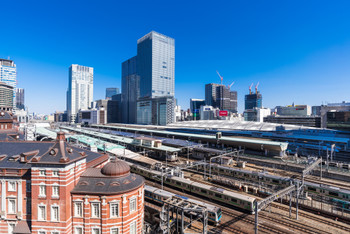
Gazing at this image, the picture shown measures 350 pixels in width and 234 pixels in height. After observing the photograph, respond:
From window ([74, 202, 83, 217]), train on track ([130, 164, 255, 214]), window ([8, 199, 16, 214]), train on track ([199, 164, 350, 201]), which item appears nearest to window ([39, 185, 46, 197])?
window ([74, 202, 83, 217])

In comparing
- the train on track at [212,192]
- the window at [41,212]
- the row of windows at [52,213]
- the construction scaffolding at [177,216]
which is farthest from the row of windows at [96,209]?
the train on track at [212,192]

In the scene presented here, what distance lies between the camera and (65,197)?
30.3 m

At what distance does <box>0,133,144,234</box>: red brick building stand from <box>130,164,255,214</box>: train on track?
16.0 m

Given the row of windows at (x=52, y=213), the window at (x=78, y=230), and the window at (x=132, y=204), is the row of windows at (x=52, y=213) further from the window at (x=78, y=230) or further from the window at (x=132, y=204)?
the window at (x=132, y=204)

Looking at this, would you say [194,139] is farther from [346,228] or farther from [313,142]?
[346,228]

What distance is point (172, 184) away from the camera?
5047 centimetres

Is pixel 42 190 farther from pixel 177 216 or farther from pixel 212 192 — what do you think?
pixel 212 192

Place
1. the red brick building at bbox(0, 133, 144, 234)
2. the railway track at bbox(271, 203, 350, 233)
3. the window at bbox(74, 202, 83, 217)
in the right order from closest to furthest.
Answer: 1. the red brick building at bbox(0, 133, 144, 234)
2. the window at bbox(74, 202, 83, 217)
3. the railway track at bbox(271, 203, 350, 233)

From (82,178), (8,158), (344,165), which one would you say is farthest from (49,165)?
(344,165)

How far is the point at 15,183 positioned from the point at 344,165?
94.1m

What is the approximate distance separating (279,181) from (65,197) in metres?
48.7

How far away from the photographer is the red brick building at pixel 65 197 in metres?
30.5

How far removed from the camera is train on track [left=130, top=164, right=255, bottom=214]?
126 feet

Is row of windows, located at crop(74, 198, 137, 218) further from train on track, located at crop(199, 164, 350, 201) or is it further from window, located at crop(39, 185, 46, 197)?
train on track, located at crop(199, 164, 350, 201)
